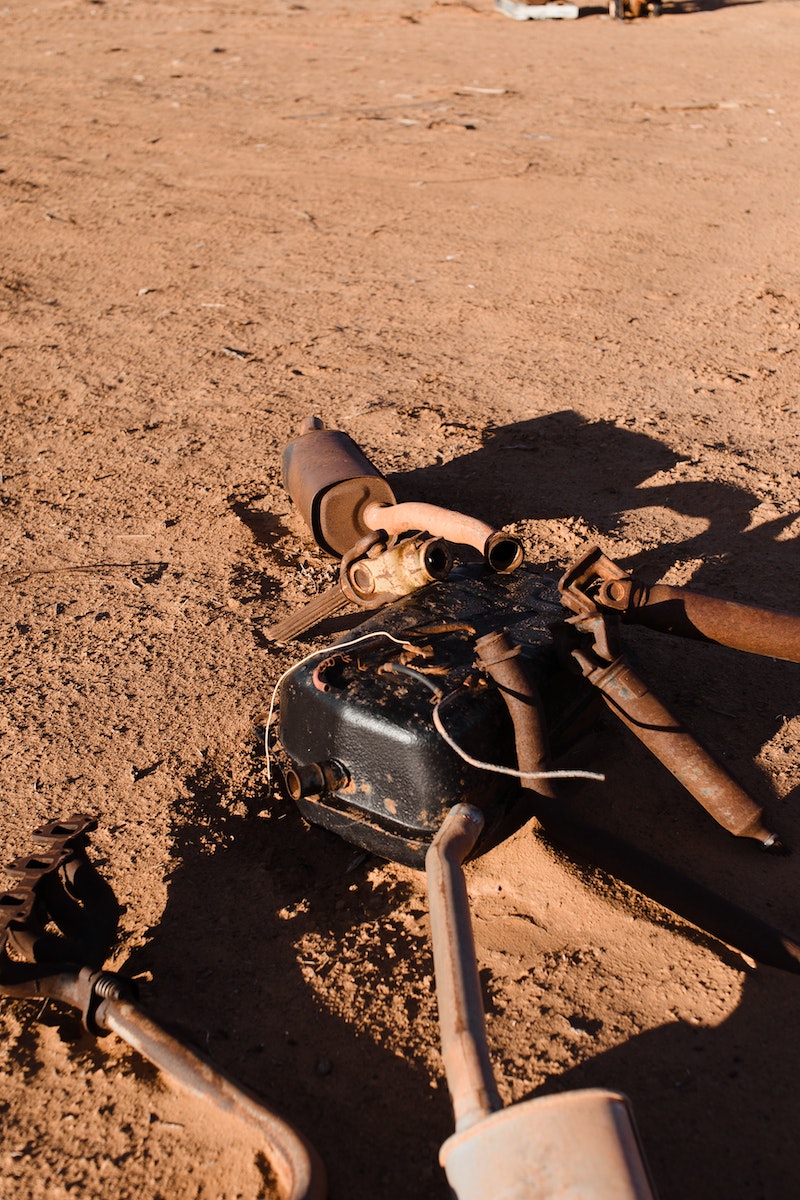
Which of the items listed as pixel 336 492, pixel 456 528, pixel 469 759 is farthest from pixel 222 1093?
pixel 336 492

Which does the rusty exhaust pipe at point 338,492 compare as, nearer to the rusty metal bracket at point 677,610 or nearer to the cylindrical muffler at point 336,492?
the cylindrical muffler at point 336,492

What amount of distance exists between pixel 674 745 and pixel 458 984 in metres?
0.85

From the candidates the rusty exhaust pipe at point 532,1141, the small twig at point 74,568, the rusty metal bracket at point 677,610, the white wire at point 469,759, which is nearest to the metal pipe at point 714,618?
the rusty metal bracket at point 677,610

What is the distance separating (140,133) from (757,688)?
695cm

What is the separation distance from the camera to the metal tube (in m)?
1.69

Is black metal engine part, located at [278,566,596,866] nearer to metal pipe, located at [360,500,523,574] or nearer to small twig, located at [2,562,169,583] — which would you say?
metal pipe, located at [360,500,523,574]

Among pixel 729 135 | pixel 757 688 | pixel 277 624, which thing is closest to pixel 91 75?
pixel 729 135

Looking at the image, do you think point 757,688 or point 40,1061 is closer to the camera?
point 40,1061

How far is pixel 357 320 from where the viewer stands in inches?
204

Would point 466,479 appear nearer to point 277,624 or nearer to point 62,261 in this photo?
point 277,624

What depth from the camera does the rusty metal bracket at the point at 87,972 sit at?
174 cm

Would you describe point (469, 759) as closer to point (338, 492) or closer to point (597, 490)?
point (338, 492)

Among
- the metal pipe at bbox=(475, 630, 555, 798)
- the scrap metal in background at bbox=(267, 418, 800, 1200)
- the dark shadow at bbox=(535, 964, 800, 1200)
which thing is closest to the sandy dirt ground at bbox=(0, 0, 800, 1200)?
the dark shadow at bbox=(535, 964, 800, 1200)

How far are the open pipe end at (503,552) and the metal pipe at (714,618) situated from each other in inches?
12.4
